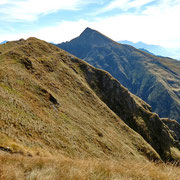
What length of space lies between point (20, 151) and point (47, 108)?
80.0 ft

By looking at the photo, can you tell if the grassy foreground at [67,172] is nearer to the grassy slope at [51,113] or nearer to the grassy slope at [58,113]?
the grassy slope at [58,113]

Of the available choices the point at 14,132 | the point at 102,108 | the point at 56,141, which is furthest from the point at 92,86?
the point at 14,132

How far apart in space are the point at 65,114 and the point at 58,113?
2891mm

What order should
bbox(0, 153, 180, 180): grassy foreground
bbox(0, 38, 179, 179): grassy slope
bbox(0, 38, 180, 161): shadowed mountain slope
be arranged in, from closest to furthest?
1. bbox(0, 153, 180, 180): grassy foreground
2. bbox(0, 38, 179, 179): grassy slope
3. bbox(0, 38, 180, 161): shadowed mountain slope

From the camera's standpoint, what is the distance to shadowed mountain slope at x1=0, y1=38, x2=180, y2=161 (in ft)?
82.4

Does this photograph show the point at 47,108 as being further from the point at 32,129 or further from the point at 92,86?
the point at 92,86

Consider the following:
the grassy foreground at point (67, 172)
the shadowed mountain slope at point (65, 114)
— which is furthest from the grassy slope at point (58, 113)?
the grassy foreground at point (67, 172)

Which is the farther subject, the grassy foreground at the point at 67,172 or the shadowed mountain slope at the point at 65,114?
the shadowed mountain slope at the point at 65,114

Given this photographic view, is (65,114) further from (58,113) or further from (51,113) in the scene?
(51,113)

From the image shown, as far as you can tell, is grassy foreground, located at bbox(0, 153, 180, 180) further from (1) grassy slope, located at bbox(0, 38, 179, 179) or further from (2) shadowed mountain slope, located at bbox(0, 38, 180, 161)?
(2) shadowed mountain slope, located at bbox(0, 38, 180, 161)

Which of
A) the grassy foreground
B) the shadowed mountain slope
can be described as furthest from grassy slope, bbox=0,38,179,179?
the grassy foreground

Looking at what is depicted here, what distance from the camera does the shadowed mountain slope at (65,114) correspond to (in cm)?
2512

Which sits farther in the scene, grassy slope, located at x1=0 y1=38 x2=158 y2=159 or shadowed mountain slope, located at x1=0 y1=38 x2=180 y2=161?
shadowed mountain slope, located at x1=0 y1=38 x2=180 y2=161

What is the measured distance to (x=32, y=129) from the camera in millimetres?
25500
